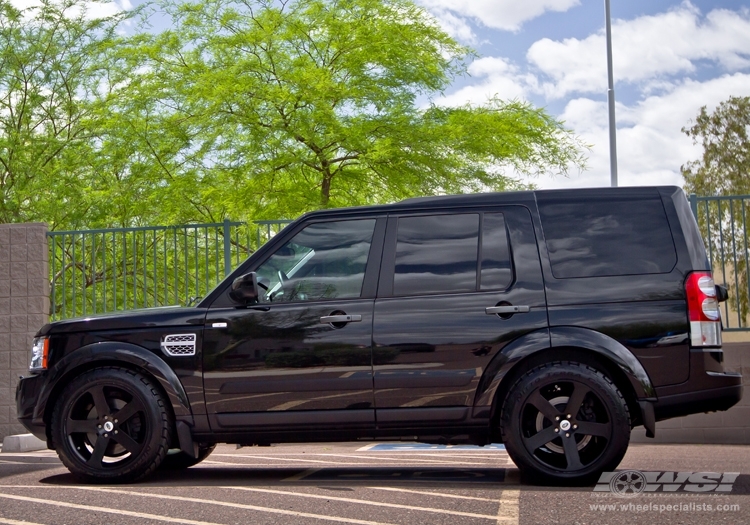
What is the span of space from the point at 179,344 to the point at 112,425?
72cm

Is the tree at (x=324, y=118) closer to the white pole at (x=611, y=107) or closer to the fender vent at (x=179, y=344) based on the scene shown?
the white pole at (x=611, y=107)

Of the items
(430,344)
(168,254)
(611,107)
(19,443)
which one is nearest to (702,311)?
(430,344)

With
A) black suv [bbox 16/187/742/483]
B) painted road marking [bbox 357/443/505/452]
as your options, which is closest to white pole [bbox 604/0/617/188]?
painted road marking [bbox 357/443/505/452]

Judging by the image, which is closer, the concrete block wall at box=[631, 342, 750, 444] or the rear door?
the rear door

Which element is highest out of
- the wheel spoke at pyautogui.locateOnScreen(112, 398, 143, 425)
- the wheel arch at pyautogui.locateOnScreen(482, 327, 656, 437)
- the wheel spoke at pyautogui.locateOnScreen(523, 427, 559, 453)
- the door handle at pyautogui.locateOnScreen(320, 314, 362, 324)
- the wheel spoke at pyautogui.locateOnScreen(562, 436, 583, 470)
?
the door handle at pyautogui.locateOnScreen(320, 314, 362, 324)

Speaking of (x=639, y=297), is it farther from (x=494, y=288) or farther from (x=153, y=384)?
(x=153, y=384)

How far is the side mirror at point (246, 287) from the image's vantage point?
6.56 m

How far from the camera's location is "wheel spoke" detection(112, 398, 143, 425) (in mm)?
6711

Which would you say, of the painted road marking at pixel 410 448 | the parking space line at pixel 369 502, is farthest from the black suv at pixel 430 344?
the painted road marking at pixel 410 448

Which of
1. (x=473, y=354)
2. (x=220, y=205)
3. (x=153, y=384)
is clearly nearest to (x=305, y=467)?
(x=153, y=384)

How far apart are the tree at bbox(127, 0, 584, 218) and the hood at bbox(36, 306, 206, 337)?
35.2 feet

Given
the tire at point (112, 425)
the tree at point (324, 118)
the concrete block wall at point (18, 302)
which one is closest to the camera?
the tire at point (112, 425)

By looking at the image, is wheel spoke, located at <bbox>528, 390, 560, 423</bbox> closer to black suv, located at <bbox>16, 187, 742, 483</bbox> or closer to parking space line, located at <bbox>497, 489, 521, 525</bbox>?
black suv, located at <bbox>16, 187, 742, 483</bbox>

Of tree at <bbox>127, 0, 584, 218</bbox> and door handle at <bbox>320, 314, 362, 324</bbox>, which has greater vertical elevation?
tree at <bbox>127, 0, 584, 218</bbox>
